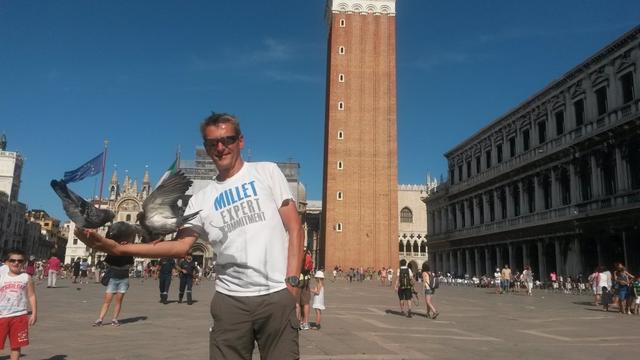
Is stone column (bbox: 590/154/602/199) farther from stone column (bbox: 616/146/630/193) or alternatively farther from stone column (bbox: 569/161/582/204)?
stone column (bbox: 616/146/630/193)

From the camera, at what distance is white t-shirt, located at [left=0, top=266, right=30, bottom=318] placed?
570 cm

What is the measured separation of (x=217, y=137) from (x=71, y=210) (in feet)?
2.86

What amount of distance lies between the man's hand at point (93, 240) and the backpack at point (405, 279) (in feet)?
38.4

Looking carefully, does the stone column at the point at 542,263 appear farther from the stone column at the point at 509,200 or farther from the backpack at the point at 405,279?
the backpack at the point at 405,279

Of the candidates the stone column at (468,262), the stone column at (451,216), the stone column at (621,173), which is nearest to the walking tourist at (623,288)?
the stone column at (621,173)

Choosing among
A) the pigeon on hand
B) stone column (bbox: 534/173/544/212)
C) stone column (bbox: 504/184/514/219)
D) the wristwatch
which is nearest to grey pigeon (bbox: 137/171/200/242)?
the pigeon on hand

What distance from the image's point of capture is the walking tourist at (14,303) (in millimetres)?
5648

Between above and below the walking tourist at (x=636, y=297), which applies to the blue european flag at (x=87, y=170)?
above

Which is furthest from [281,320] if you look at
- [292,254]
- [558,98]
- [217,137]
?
[558,98]

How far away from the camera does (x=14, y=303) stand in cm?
576

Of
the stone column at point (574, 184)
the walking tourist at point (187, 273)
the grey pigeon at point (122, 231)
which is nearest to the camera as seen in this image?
the grey pigeon at point (122, 231)

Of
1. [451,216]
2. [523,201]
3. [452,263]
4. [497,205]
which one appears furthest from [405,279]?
[451,216]

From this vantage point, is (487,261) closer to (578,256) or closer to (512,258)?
(512,258)

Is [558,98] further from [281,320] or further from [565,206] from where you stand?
[281,320]
